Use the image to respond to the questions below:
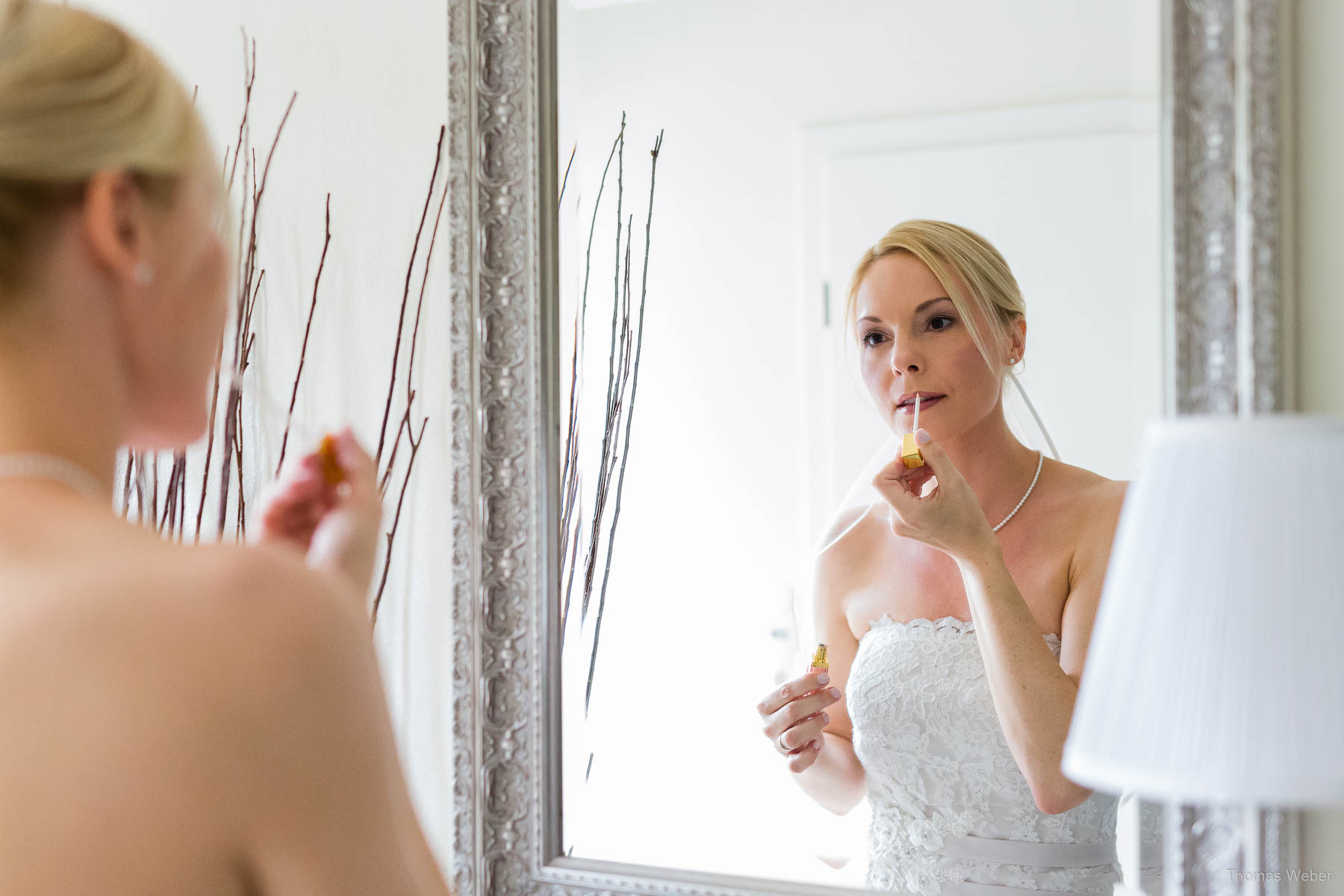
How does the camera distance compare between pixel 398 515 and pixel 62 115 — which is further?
pixel 398 515

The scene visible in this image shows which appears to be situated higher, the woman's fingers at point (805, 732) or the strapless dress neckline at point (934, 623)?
the strapless dress neckline at point (934, 623)

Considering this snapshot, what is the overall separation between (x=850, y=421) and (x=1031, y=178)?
0.79ft

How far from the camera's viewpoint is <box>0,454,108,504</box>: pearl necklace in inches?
20.7

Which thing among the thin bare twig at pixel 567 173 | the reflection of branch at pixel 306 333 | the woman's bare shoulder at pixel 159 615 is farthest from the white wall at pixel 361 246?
the woman's bare shoulder at pixel 159 615

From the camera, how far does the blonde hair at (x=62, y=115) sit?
0.51 metres

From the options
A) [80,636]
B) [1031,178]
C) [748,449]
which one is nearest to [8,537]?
[80,636]

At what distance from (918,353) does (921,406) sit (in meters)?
Result: 0.04

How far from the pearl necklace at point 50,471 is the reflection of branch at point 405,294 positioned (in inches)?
23.2

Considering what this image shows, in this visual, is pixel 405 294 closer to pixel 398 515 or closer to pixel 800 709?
pixel 398 515

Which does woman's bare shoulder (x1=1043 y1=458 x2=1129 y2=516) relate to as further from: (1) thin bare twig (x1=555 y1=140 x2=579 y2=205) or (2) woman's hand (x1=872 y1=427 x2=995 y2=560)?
(1) thin bare twig (x1=555 y1=140 x2=579 y2=205)

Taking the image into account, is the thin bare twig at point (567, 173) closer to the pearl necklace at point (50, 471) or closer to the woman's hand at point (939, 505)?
the woman's hand at point (939, 505)

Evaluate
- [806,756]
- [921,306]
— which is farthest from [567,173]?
[806,756]

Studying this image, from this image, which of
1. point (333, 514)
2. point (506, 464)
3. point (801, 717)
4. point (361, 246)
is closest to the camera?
point (333, 514)

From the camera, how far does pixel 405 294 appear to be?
3.76 ft
